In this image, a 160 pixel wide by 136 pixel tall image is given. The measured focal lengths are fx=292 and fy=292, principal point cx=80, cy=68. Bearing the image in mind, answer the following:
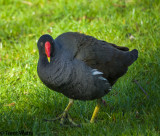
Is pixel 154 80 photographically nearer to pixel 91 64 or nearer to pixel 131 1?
pixel 91 64

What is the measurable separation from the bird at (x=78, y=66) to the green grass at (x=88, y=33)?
10.9 inches

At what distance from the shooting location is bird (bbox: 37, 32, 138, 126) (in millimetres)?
3480

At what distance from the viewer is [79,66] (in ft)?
11.6

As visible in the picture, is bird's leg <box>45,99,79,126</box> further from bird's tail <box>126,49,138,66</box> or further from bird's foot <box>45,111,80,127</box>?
bird's tail <box>126,49,138,66</box>

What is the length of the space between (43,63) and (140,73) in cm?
193

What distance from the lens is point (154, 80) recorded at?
451 centimetres

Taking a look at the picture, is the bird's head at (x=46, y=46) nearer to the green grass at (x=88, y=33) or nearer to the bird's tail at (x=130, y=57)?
the green grass at (x=88, y=33)

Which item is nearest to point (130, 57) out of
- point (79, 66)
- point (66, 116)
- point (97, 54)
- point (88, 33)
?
point (97, 54)

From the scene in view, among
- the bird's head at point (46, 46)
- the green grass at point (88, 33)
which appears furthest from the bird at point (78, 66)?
the green grass at point (88, 33)

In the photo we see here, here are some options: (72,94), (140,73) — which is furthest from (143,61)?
(72,94)

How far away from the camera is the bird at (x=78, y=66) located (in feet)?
11.4

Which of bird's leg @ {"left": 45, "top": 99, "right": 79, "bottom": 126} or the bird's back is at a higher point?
the bird's back

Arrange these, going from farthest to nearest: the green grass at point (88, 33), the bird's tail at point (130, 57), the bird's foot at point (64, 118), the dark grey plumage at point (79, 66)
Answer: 1. the bird's tail at point (130, 57)
2. the bird's foot at point (64, 118)
3. the green grass at point (88, 33)
4. the dark grey plumage at point (79, 66)

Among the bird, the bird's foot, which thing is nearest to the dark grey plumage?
the bird
